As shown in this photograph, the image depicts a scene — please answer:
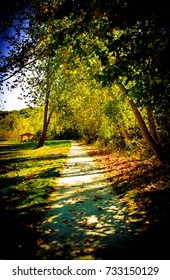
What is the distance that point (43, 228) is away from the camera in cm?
619

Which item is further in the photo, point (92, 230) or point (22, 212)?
point (22, 212)

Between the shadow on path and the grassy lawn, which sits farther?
the grassy lawn

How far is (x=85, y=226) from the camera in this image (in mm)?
6191

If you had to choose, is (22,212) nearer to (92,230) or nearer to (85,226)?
(85,226)

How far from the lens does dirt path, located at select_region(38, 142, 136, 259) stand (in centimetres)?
A: 486

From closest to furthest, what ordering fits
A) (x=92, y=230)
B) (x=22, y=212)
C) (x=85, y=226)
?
(x=92, y=230) < (x=85, y=226) < (x=22, y=212)

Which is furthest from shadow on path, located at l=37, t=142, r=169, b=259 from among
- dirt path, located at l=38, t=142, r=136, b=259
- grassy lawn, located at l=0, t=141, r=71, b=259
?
grassy lawn, located at l=0, t=141, r=71, b=259

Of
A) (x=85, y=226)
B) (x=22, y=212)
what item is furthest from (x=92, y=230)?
(x=22, y=212)

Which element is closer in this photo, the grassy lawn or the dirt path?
the dirt path

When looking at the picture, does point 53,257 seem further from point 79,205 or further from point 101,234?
point 79,205

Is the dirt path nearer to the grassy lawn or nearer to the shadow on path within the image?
the shadow on path

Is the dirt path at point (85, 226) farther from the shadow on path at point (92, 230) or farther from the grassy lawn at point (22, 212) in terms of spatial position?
the grassy lawn at point (22, 212)
